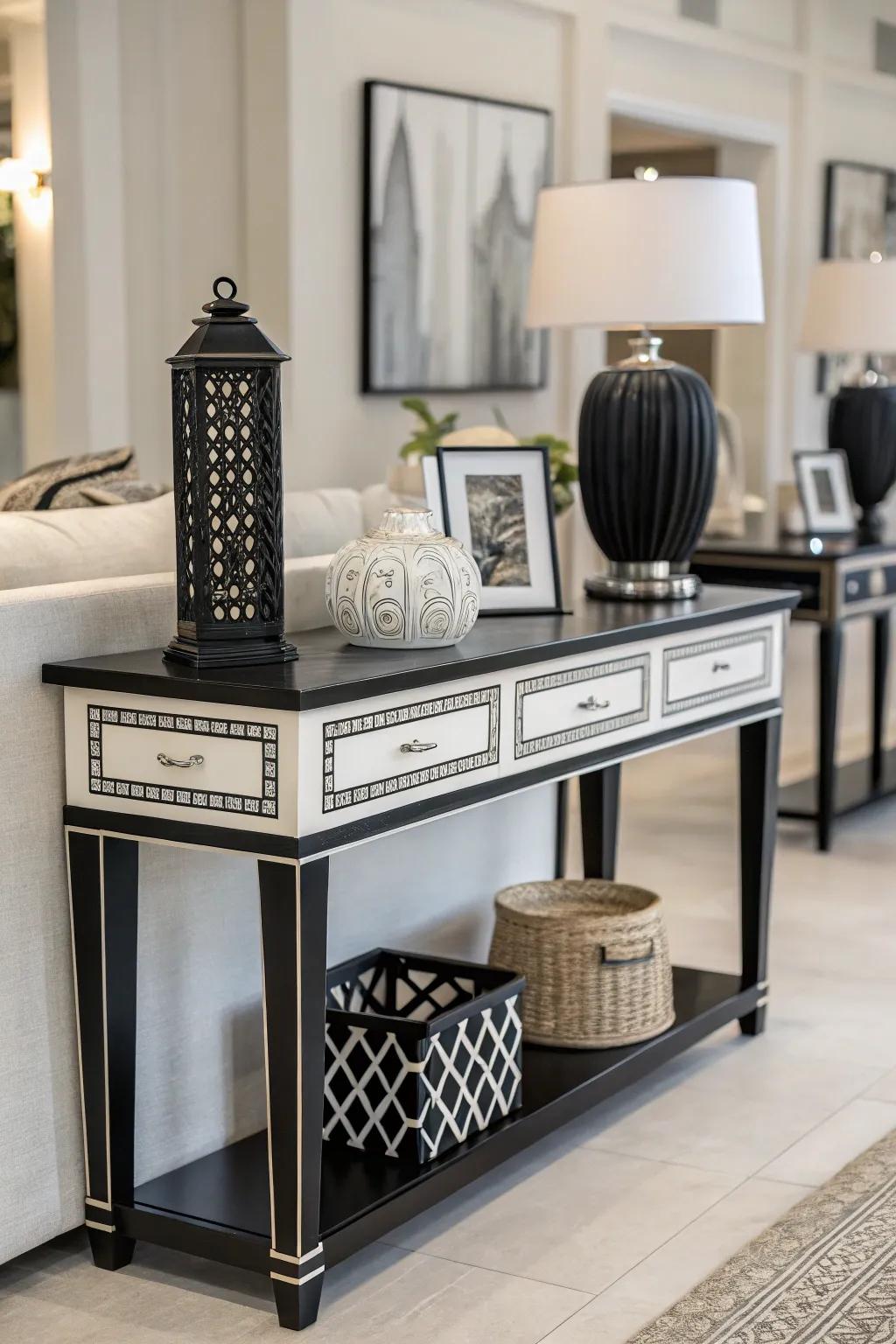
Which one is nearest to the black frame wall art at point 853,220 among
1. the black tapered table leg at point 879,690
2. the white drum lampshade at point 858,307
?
the black tapered table leg at point 879,690

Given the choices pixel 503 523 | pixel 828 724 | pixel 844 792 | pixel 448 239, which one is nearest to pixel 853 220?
pixel 448 239

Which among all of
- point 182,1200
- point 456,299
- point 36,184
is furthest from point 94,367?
point 182,1200

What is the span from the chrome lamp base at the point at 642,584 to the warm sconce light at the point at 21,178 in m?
→ 2.58

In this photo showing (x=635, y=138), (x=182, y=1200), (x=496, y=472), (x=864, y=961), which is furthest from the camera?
(x=635, y=138)

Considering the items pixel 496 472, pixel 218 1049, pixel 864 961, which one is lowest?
pixel 864 961

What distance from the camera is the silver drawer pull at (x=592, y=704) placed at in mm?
2590

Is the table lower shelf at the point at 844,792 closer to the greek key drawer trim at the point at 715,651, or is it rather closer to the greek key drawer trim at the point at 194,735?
the greek key drawer trim at the point at 715,651

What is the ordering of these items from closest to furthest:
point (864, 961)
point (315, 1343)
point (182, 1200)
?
point (315, 1343), point (182, 1200), point (864, 961)

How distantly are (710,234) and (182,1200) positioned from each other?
1857 millimetres

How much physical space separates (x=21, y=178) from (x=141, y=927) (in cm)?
339

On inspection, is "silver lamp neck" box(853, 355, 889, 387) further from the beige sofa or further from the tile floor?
the beige sofa

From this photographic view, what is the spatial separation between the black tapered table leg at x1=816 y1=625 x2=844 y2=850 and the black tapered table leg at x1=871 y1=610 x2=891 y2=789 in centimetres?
64

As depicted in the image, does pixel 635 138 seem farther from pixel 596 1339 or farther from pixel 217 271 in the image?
pixel 596 1339

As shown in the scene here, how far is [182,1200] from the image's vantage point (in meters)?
2.31
